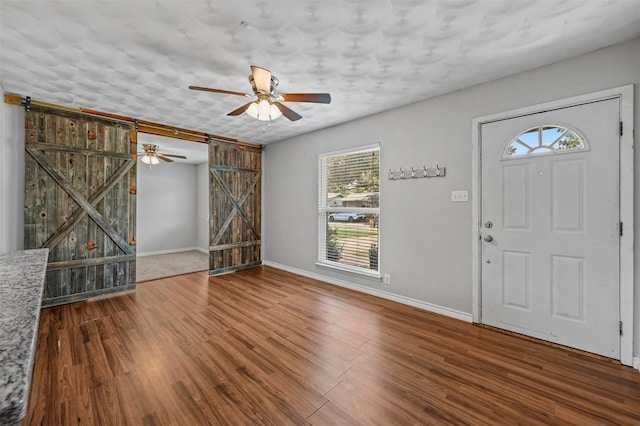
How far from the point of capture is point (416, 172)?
3.34m

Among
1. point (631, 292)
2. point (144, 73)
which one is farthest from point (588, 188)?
point (144, 73)

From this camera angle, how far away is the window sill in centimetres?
379

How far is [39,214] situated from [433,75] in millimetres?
4948

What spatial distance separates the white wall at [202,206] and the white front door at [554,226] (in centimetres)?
677


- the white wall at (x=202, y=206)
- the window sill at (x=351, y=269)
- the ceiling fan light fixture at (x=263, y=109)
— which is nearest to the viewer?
the ceiling fan light fixture at (x=263, y=109)

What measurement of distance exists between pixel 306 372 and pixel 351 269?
2.14 meters

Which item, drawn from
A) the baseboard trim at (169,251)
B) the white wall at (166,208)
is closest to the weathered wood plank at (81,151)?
the white wall at (166,208)

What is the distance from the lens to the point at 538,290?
2547 mm

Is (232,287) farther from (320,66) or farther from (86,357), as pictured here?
(320,66)

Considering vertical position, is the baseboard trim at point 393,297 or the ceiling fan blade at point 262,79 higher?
the ceiling fan blade at point 262,79

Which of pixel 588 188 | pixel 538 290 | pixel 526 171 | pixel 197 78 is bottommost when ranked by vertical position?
pixel 538 290

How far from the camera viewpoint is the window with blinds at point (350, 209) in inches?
153

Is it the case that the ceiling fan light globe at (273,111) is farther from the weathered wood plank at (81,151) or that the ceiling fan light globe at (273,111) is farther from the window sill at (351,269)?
the weathered wood plank at (81,151)

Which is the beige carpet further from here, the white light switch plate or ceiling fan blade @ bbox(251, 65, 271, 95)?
the white light switch plate
